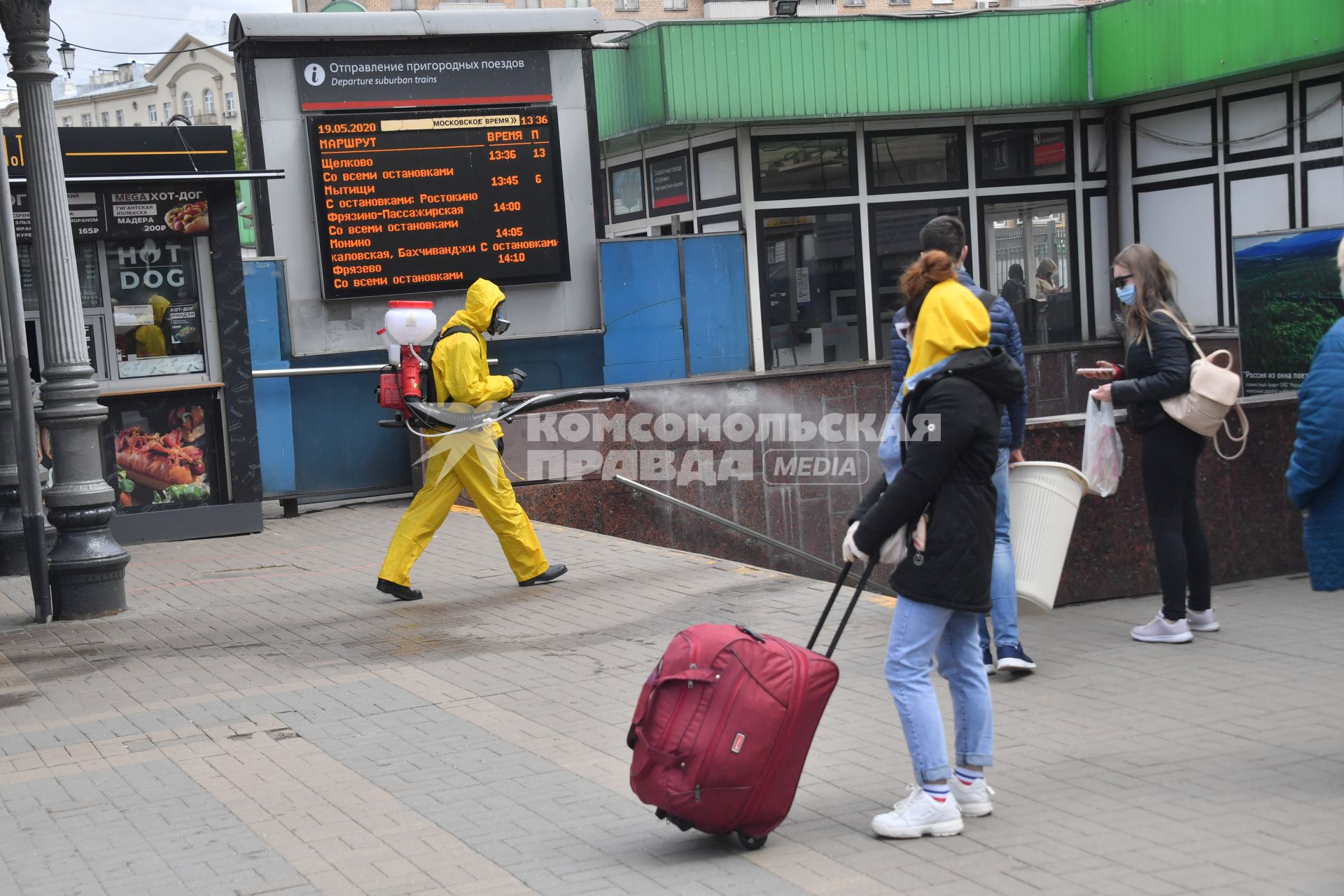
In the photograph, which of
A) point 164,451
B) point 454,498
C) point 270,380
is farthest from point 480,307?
point 270,380

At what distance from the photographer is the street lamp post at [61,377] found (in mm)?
8711

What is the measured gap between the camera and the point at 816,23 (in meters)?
16.1

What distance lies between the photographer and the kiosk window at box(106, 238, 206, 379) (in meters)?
11.9

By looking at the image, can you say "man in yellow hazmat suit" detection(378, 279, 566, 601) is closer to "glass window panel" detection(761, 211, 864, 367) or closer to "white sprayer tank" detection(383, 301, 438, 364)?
"white sprayer tank" detection(383, 301, 438, 364)

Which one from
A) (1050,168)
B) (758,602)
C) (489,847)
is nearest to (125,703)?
(489,847)

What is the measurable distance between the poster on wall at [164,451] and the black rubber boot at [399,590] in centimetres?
402

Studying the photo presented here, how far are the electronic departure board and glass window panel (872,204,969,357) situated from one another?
4.81m

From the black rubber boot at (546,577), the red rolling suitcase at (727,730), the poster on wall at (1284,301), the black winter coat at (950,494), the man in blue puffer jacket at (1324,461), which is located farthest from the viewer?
the poster on wall at (1284,301)

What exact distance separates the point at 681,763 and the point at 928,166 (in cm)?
1433

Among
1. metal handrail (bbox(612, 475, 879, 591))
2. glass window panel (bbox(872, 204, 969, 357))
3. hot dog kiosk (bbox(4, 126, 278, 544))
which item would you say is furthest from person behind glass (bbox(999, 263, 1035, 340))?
hot dog kiosk (bbox(4, 126, 278, 544))

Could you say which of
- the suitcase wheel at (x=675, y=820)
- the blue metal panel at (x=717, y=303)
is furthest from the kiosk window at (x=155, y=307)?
the suitcase wheel at (x=675, y=820)

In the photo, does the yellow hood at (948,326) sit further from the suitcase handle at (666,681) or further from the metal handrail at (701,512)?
the metal handrail at (701,512)

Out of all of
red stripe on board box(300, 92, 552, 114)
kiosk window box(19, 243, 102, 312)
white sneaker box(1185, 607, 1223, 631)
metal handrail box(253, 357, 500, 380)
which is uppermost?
red stripe on board box(300, 92, 552, 114)

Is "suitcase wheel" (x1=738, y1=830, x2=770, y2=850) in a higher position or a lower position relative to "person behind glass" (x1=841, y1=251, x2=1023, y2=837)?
lower
